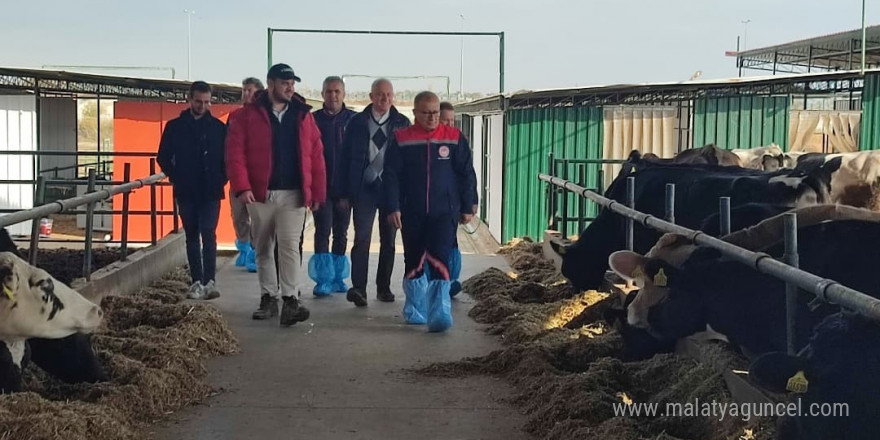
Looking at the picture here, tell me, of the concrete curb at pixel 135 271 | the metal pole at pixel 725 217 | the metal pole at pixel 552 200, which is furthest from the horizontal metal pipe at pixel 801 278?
the metal pole at pixel 552 200

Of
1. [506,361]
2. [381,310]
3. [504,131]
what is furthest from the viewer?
[504,131]

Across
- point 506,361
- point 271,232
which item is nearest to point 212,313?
point 271,232

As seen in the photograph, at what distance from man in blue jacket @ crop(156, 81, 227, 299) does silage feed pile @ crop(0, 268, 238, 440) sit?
70 centimetres

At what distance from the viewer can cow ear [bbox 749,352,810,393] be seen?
11.5 ft

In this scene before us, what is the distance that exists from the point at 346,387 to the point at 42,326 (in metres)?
1.77

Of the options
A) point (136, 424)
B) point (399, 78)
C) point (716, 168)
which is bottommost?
point (136, 424)

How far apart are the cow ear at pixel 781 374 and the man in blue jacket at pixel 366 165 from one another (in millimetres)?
5179

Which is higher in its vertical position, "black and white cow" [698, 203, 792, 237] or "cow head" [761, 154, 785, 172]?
"cow head" [761, 154, 785, 172]

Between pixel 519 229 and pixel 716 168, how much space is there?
6.82 meters

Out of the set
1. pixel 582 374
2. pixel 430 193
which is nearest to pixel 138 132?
pixel 430 193

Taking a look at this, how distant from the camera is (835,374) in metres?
3.55

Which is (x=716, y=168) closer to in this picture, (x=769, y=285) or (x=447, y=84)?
(x=769, y=285)

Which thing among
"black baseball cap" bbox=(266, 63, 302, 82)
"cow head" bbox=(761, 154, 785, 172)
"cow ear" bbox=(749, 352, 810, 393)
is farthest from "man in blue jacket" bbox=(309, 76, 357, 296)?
"cow ear" bbox=(749, 352, 810, 393)

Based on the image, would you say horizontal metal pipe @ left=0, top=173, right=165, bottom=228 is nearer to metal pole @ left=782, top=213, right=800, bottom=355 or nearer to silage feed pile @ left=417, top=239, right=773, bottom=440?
silage feed pile @ left=417, top=239, right=773, bottom=440
